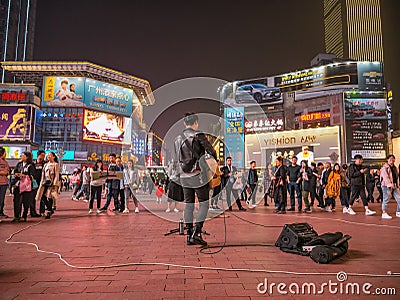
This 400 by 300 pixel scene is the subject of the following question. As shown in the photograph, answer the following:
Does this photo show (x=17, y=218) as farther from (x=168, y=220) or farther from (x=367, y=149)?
(x=367, y=149)

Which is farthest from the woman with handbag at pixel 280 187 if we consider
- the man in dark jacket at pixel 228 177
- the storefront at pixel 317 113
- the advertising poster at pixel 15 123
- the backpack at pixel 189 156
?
the advertising poster at pixel 15 123

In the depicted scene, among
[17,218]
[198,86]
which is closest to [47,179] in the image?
[17,218]

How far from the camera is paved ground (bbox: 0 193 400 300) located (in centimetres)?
278

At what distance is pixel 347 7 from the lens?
71375 mm

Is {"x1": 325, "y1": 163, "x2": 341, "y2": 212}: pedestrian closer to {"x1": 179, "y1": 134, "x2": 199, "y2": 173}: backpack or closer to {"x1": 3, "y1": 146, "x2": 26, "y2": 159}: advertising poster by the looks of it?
{"x1": 179, "y1": 134, "x2": 199, "y2": 173}: backpack

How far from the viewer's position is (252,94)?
1921 inches

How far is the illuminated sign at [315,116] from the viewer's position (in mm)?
41025

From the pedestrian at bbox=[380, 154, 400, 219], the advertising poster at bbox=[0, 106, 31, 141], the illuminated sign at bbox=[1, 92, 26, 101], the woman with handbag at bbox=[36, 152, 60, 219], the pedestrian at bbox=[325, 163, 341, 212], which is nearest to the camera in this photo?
the woman with handbag at bbox=[36, 152, 60, 219]

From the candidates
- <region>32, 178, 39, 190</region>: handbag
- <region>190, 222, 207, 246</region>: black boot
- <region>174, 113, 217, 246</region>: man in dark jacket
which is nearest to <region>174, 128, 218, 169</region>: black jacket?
<region>174, 113, 217, 246</region>: man in dark jacket

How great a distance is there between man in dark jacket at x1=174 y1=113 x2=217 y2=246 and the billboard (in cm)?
5598

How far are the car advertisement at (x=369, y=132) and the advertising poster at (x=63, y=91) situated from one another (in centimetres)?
4547

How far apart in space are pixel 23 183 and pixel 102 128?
5123 cm

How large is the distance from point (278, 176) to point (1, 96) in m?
54.7

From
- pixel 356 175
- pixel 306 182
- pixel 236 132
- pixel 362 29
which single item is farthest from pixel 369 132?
pixel 362 29
